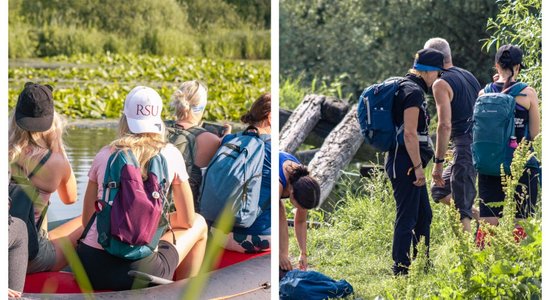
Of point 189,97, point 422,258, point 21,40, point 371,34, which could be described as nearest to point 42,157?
point 189,97

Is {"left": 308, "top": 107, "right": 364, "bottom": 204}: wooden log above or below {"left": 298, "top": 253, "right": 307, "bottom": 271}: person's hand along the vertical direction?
above

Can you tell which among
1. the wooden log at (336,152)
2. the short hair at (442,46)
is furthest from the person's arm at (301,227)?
the wooden log at (336,152)

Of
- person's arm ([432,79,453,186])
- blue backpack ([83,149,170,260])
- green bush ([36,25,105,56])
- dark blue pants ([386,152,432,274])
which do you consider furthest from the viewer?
green bush ([36,25,105,56])

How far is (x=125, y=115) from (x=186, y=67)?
1686 mm

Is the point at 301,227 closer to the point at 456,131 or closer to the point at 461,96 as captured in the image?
the point at 456,131

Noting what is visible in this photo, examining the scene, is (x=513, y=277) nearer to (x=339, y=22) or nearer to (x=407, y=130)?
(x=407, y=130)

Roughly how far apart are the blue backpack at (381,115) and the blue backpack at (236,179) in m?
0.71

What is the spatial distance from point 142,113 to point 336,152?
12.0ft

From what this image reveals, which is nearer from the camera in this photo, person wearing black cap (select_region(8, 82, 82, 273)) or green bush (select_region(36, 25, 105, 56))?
person wearing black cap (select_region(8, 82, 82, 273))

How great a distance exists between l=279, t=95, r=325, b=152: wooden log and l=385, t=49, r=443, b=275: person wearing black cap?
9.95 ft

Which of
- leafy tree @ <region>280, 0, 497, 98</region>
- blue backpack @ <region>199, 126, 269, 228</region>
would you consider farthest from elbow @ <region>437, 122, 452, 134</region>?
leafy tree @ <region>280, 0, 497, 98</region>

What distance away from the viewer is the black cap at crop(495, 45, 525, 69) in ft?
18.3

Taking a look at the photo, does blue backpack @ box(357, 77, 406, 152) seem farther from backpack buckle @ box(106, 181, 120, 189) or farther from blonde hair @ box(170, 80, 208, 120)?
backpack buckle @ box(106, 181, 120, 189)

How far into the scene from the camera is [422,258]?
511 centimetres
